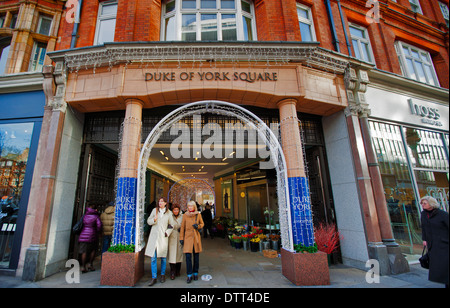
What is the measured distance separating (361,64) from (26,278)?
11007mm

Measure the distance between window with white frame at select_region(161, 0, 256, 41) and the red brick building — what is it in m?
0.04

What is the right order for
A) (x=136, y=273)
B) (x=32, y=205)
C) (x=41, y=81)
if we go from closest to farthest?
1. (x=136, y=273)
2. (x=32, y=205)
3. (x=41, y=81)

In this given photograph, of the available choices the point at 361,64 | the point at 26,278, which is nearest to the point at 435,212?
the point at 361,64

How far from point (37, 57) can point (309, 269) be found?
11216 mm

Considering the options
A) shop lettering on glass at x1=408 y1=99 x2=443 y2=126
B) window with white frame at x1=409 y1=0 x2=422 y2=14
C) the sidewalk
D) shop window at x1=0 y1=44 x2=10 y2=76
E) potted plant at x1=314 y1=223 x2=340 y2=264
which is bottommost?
the sidewalk

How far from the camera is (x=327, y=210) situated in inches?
262

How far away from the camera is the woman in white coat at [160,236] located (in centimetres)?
475

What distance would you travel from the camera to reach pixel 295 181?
525 cm

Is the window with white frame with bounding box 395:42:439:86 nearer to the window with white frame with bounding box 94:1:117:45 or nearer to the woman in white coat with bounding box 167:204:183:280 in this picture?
the woman in white coat with bounding box 167:204:183:280

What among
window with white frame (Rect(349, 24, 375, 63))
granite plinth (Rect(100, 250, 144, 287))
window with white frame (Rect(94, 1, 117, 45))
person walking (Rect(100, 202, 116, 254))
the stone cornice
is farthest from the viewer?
window with white frame (Rect(349, 24, 375, 63))

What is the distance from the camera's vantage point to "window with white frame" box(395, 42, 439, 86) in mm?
9062

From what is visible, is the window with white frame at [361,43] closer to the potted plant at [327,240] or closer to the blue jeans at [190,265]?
the potted plant at [327,240]

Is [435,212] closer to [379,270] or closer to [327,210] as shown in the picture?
[379,270]

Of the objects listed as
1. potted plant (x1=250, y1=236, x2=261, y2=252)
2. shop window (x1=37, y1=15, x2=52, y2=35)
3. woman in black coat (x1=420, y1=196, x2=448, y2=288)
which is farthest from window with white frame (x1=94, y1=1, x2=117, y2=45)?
woman in black coat (x1=420, y1=196, x2=448, y2=288)
